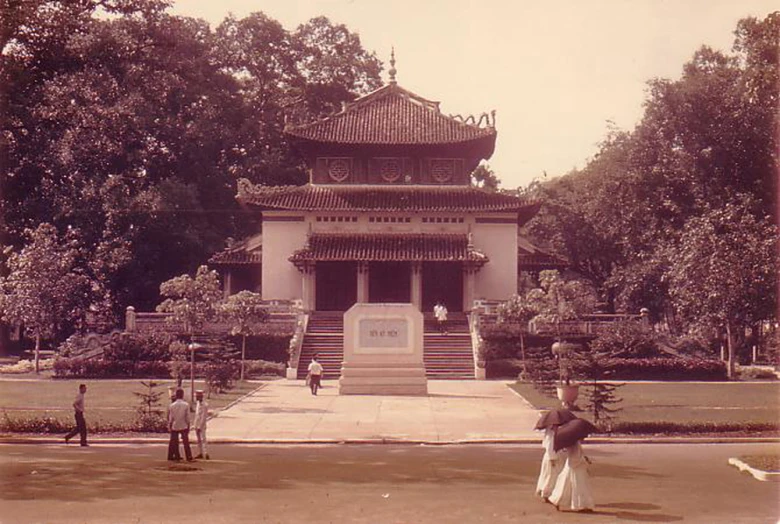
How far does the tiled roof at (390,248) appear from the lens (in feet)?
174

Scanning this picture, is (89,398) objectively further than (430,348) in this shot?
No

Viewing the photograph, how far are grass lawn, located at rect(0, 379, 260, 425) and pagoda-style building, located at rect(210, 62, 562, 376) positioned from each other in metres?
16.2

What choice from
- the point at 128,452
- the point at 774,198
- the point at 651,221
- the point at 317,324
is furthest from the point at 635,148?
the point at 128,452

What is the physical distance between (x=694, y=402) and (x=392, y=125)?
31.5 m

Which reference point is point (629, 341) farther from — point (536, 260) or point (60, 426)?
point (60, 426)

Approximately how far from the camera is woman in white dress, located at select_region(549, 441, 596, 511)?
13828 millimetres

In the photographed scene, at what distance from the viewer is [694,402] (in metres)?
30.9

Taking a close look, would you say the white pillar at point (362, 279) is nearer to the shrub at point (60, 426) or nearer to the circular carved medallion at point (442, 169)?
the circular carved medallion at point (442, 169)

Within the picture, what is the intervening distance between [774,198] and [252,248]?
28235 mm

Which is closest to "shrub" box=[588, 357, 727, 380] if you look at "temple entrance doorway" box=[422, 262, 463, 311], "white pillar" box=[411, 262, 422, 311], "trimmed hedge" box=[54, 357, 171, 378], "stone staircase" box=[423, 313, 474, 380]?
"stone staircase" box=[423, 313, 474, 380]

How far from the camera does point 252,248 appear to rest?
5906cm

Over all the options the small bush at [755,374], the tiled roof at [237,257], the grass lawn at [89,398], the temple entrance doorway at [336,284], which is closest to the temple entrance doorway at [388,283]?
the temple entrance doorway at [336,284]

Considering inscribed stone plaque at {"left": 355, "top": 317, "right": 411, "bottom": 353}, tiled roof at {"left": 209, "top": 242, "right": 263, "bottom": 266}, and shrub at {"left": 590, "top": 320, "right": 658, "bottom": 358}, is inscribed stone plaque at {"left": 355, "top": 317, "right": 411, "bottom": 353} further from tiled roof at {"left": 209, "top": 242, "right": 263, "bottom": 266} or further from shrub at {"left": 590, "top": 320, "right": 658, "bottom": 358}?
tiled roof at {"left": 209, "top": 242, "right": 263, "bottom": 266}

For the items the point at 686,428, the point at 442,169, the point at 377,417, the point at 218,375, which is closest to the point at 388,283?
the point at 442,169
